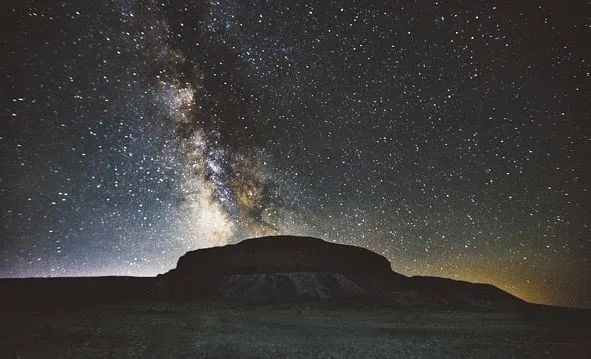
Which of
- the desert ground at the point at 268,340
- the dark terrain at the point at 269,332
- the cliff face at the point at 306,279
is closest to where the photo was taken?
the desert ground at the point at 268,340

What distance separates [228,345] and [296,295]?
29.8m

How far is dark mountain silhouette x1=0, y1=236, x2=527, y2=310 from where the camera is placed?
4034 centimetres

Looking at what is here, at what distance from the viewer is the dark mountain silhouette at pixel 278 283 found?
40.3 m

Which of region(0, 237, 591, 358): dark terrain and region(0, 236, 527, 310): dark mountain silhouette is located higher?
region(0, 236, 527, 310): dark mountain silhouette

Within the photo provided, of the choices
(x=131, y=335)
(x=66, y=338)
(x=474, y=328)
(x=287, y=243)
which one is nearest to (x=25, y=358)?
(x=66, y=338)

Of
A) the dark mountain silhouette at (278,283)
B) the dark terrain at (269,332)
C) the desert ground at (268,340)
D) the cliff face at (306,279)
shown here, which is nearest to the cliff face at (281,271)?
the cliff face at (306,279)

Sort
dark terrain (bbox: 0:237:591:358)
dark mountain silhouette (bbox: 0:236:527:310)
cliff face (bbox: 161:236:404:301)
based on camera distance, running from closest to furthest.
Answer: dark terrain (bbox: 0:237:591:358), dark mountain silhouette (bbox: 0:236:527:310), cliff face (bbox: 161:236:404:301)

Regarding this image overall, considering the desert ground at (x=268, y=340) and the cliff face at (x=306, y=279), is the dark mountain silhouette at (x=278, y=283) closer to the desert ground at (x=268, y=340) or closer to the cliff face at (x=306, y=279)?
the cliff face at (x=306, y=279)

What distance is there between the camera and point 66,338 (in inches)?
537

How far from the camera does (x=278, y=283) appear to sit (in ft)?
143

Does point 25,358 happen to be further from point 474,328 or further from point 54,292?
point 54,292

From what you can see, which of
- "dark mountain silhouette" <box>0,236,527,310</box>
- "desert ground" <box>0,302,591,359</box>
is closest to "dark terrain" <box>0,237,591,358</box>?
"desert ground" <box>0,302,591,359</box>

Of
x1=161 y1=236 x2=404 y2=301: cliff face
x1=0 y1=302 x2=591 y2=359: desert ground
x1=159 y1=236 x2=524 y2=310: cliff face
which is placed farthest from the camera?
x1=161 y1=236 x2=404 y2=301: cliff face

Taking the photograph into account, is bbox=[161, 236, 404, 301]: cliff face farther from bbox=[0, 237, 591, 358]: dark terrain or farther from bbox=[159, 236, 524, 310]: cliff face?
bbox=[0, 237, 591, 358]: dark terrain
